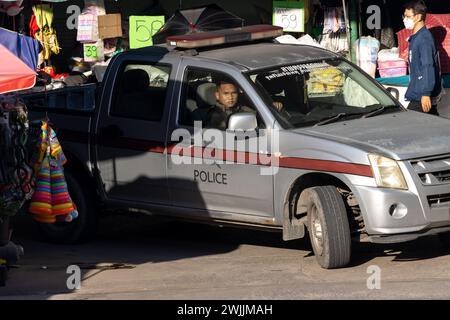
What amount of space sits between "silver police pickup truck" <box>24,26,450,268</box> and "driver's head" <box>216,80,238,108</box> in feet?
0.04

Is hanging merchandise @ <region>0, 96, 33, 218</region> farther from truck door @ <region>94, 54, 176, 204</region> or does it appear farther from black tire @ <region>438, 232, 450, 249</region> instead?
black tire @ <region>438, 232, 450, 249</region>

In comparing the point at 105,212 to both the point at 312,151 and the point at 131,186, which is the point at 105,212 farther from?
the point at 312,151

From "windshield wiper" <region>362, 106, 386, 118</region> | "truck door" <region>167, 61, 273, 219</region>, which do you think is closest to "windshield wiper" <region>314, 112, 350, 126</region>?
"windshield wiper" <region>362, 106, 386, 118</region>

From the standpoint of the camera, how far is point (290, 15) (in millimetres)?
14422

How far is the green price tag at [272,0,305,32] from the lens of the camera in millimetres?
14359

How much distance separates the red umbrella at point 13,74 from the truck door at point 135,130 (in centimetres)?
179

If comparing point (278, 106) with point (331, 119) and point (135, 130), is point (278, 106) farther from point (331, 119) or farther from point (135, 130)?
point (135, 130)

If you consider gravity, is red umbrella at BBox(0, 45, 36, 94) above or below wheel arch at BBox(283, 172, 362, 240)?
above

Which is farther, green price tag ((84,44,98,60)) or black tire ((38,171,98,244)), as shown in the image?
green price tag ((84,44,98,60))

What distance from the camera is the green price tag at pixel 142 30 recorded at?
1439 cm

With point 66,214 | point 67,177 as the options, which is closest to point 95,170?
point 67,177

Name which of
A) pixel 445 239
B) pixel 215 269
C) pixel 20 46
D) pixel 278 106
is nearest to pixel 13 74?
pixel 20 46

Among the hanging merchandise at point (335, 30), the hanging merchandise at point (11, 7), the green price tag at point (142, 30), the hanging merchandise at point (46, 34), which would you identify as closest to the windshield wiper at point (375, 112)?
the hanging merchandise at point (11, 7)

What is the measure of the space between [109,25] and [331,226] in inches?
266
